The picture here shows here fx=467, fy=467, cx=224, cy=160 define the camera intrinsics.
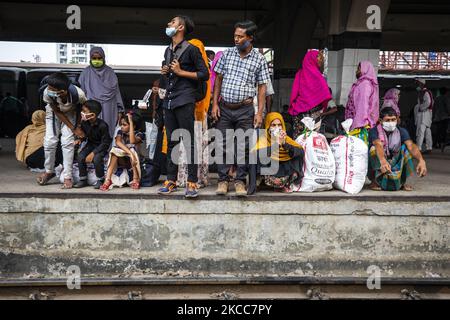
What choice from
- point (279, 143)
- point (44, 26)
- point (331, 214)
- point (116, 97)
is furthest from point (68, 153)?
point (44, 26)

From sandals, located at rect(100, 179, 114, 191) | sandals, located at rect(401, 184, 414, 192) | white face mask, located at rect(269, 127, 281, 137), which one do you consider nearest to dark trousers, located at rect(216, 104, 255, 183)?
white face mask, located at rect(269, 127, 281, 137)

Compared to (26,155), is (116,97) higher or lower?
higher

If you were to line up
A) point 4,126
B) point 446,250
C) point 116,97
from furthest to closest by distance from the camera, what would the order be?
point 4,126 < point 116,97 < point 446,250

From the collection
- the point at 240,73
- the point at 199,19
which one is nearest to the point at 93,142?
the point at 240,73

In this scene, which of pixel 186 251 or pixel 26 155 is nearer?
pixel 186 251

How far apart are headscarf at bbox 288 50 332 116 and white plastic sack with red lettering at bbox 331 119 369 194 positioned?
0.77 m

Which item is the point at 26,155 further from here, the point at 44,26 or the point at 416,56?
the point at 416,56

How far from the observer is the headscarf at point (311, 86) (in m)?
5.75

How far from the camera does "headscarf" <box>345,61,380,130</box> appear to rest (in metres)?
5.83

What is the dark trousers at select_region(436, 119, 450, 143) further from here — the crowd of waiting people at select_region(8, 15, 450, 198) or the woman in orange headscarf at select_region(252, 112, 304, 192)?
the woman in orange headscarf at select_region(252, 112, 304, 192)

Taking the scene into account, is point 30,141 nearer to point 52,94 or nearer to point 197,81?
point 52,94

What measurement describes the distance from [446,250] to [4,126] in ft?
40.1
